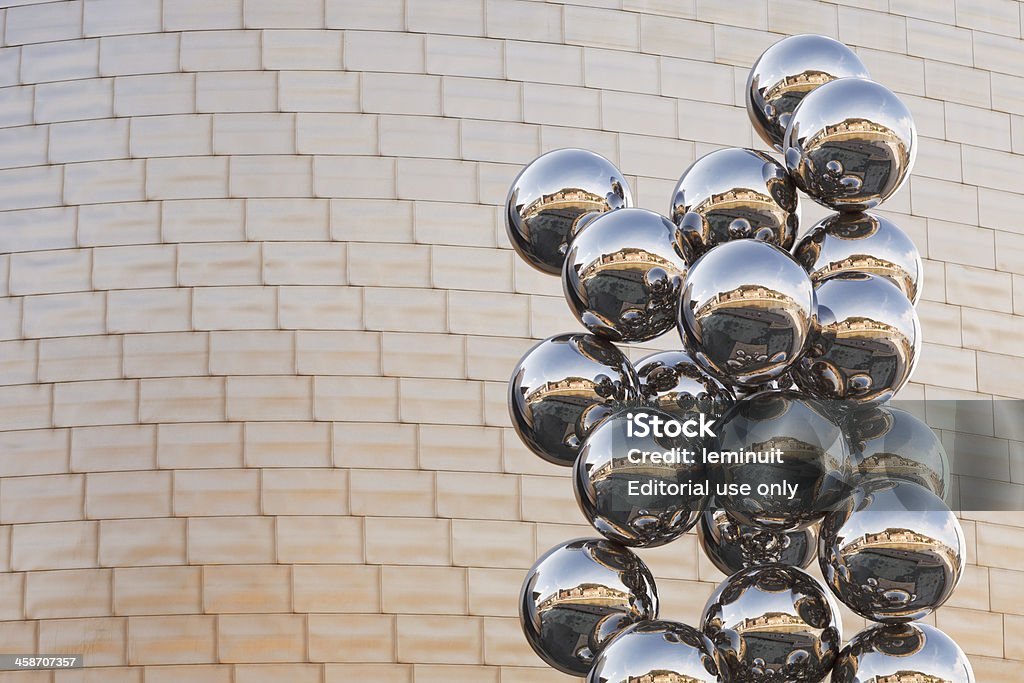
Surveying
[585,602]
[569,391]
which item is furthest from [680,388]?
[585,602]

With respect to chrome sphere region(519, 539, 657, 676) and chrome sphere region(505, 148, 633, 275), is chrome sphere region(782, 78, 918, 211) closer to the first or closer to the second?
chrome sphere region(505, 148, 633, 275)

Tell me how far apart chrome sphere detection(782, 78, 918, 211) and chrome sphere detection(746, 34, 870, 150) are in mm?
320

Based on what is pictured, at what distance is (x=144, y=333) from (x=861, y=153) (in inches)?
138

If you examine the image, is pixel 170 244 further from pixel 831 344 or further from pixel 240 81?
pixel 831 344

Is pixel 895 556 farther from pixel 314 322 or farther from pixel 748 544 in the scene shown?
pixel 314 322

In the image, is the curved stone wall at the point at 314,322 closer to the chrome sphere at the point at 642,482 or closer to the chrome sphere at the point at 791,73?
the chrome sphere at the point at 791,73

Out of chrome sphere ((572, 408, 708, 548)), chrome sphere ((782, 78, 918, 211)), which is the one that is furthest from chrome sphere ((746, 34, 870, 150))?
chrome sphere ((572, 408, 708, 548))

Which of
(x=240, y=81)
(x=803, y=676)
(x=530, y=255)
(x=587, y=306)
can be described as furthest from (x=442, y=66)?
(x=803, y=676)

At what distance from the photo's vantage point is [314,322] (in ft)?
17.9

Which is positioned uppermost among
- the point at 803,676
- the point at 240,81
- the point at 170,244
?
the point at 240,81

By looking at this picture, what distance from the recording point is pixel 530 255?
3736mm

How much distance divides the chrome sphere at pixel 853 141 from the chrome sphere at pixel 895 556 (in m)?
0.78

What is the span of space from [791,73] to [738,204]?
0.45 meters

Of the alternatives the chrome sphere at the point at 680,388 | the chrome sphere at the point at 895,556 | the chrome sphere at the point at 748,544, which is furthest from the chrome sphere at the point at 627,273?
the chrome sphere at the point at 895,556
